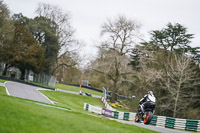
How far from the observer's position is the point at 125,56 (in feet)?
154

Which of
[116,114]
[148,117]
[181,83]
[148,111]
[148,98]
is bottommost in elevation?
[116,114]

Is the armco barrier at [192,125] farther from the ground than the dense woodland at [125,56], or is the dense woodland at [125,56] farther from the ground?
the dense woodland at [125,56]

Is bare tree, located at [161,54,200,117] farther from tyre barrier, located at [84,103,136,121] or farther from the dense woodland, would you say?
tyre barrier, located at [84,103,136,121]

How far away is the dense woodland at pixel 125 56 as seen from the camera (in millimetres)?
39938

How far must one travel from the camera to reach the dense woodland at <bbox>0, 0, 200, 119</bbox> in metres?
39.9

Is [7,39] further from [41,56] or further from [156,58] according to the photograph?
[156,58]

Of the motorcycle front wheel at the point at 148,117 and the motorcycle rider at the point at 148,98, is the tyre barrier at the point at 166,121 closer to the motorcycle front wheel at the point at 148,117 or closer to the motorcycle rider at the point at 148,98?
the motorcycle rider at the point at 148,98

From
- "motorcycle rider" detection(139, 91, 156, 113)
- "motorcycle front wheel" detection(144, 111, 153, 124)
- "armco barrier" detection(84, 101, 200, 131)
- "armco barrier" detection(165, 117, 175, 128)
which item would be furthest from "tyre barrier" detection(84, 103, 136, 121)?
"motorcycle front wheel" detection(144, 111, 153, 124)

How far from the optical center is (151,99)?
15.0 m

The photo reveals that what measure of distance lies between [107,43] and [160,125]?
67.6 ft

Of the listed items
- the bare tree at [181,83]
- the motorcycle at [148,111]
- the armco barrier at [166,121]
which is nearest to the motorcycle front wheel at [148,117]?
the motorcycle at [148,111]

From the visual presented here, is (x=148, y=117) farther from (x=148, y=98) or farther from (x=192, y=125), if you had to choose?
(x=192, y=125)

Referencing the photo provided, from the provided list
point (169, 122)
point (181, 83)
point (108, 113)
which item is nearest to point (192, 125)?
point (169, 122)

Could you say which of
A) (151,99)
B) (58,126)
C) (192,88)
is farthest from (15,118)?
(192,88)
